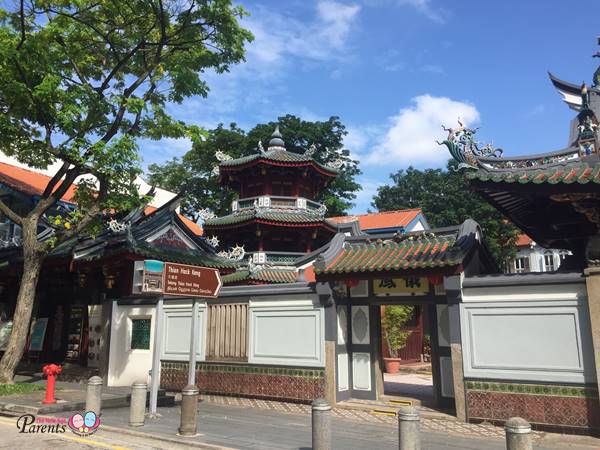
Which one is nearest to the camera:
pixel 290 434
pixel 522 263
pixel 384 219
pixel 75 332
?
pixel 290 434

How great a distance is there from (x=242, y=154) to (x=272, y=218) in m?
15.2

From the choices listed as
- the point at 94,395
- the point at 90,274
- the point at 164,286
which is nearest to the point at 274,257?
the point at 90,274

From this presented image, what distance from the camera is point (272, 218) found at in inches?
915

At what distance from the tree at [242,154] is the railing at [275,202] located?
10.7m

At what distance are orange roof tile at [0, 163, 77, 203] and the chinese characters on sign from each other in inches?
548

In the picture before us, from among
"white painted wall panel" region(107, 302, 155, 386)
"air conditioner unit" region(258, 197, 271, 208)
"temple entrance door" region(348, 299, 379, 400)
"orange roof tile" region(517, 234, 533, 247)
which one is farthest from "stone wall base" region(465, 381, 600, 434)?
"orange roof tile" region(517, 234, 533, 247)

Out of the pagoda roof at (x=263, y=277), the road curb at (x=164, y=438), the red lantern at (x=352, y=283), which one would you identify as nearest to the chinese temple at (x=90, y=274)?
the pagoda roof at (x=263, y=277)

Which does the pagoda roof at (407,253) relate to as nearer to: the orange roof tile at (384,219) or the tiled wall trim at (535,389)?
the tiled wall trim at (535,389)

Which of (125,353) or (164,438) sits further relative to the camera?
(125,353)

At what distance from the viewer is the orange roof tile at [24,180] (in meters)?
21.0

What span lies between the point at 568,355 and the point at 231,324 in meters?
8.87

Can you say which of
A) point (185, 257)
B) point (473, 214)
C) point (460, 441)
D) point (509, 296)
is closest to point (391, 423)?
point (460, 441)

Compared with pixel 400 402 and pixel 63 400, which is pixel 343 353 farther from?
pixel 63 400

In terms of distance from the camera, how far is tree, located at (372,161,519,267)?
3772 centimetres
